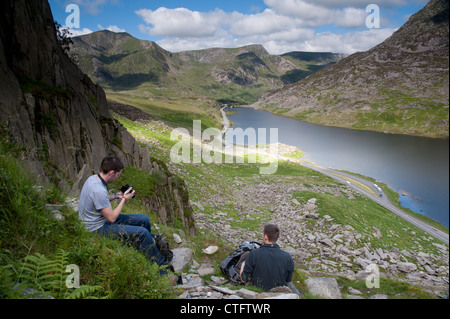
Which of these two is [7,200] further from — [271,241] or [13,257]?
[271,241]

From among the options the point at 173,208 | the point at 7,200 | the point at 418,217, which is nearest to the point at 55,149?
the point at 173,208

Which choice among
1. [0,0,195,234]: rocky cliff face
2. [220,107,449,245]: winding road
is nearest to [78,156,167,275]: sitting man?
[0,0,195,234]: rocky cliff face

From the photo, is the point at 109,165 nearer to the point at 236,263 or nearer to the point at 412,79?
the point at 236,263

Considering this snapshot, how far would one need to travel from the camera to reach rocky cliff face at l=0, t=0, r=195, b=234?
10531 mm

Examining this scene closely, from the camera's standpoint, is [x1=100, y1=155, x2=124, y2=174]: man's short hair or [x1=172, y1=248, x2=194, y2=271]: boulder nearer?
[x1=100, y1=155, x2=124, y2=174]: man's short hair

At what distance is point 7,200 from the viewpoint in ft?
14.8

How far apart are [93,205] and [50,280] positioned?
80.2 inches

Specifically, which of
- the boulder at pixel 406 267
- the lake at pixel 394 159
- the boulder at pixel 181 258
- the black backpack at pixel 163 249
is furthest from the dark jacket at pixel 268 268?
the boulder at pixel 406 267

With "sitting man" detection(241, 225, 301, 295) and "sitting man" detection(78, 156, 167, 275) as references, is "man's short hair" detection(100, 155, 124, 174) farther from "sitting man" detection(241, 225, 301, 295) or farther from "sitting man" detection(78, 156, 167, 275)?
"sitting man" detection(241, 225, 301, 295)

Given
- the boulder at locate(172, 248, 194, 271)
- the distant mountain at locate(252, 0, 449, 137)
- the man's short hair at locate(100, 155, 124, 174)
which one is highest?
the distant mountain at locate(252, 0, 449, 137)

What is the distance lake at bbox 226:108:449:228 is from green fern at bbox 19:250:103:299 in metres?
7.40

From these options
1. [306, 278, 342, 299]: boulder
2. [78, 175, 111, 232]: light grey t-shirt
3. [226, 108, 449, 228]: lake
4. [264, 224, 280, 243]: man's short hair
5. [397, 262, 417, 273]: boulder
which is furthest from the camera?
[397, 262, 417, 273]: boulder
